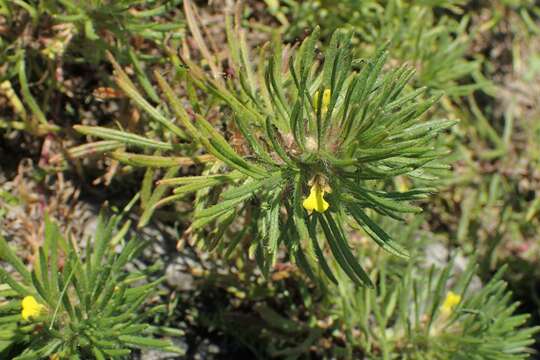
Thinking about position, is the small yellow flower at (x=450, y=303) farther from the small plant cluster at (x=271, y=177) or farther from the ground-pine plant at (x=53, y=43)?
the ground-pine plant at (x=53, y=43)

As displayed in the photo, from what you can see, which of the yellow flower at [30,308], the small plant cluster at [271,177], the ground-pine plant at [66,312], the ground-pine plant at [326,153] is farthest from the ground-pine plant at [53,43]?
the yellow flower at [30,308]

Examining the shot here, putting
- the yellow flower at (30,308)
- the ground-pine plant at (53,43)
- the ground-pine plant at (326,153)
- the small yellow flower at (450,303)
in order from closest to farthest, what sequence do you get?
1. the ground-pine plant at (326,153)
2. the yellow flower at (30,308)
3. the ground-pine plant at (53,43)
4. the small yellow flower at (450,303)

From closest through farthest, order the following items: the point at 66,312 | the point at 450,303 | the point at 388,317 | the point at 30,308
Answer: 1. the point at 30,308
2. the point at 66,312
3. the point at 450,303
4. the point at 388,317

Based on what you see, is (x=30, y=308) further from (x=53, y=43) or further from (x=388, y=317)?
(x=388, y=317)

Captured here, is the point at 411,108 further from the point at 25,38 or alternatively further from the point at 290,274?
the point at 25,38

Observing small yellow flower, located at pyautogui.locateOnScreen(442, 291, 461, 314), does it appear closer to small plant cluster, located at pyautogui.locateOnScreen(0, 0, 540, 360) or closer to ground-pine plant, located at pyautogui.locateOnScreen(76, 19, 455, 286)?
small plant cluster, located at pyautogui.locateOnScreen(0, 0, 540, 360)

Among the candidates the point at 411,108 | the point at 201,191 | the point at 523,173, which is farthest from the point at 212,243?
the point at 523,173

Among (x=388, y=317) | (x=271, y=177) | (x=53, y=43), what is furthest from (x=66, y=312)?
(x=388, y=317)
